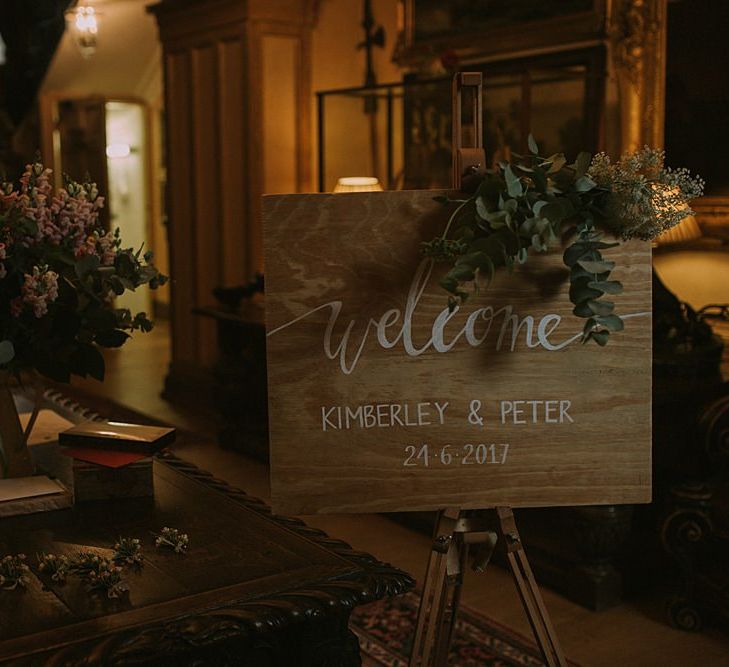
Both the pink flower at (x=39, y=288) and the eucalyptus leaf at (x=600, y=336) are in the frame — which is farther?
the pink flower at (x=39, y=288)

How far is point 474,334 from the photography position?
1.76 m

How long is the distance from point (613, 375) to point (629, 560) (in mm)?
1975

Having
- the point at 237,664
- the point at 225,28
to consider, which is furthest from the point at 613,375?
the point at 225,28

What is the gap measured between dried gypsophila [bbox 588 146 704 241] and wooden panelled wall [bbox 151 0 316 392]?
4522 millimetres

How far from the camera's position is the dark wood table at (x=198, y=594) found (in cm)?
164

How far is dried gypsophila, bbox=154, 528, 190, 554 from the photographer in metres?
1.99

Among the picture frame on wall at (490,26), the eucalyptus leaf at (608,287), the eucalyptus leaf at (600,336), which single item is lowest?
the eucalyptus leaf at (600,336)

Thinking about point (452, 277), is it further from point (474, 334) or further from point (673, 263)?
point (673, 263)

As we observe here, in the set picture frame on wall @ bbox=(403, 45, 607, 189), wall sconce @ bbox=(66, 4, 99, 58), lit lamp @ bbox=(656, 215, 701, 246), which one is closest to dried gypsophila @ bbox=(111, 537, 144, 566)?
lit lamp @ bbox=(656, 215, 701, 246)

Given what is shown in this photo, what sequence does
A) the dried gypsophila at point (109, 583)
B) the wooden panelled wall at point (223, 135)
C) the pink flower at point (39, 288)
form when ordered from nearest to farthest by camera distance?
the dried gypsophila at point (109, 583), the pink flower at point (39, 288), the wooden panelled wall at point (223, 135)

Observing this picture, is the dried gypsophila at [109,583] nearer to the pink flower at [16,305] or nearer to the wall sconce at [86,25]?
the pink flower at [16,305]

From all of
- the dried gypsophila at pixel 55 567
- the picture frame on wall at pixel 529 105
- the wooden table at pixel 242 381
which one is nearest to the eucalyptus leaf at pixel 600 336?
the dried gypsophila at pixel 55 567

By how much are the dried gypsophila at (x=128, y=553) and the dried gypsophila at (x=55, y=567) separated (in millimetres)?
92

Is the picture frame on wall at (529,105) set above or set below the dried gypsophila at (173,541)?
above
